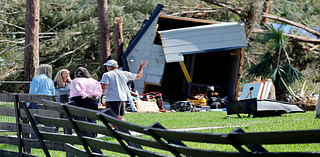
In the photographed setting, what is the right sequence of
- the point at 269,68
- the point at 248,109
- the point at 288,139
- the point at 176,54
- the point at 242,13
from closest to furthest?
the point at 288,139 < the point at 248,109 < the point at 176,54 < the point at 269,68 < the point at 242,13

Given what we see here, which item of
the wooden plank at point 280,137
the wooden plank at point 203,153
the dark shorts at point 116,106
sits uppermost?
the wooden plank at point 280,137

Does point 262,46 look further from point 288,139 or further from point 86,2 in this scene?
point 288,139

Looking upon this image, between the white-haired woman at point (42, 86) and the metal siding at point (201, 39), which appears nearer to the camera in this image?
the white-haired woman at point (42, 86)

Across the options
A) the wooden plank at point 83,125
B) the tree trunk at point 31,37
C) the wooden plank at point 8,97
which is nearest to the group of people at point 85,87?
the wooden plank at point 8,97

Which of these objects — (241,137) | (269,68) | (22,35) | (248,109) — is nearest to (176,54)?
(269,68)

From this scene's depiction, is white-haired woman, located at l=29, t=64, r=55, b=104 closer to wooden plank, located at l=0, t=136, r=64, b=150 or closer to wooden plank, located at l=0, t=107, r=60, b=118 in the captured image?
wooden plank, located at l=0, t=107, r=60, b=118

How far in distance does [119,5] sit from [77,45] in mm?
3344

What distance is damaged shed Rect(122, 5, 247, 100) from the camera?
19484mm

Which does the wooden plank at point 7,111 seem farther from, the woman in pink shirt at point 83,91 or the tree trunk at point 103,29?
the tree trunk at point 103,29

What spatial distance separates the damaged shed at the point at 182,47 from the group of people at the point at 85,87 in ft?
31.4

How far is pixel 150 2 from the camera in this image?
88.9 feet

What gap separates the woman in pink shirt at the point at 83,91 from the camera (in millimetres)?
8578

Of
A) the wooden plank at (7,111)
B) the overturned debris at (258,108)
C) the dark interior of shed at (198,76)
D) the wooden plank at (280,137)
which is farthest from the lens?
the dark interior of shed at (198,76)

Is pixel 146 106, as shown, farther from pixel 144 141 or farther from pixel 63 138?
pixel 144 141
